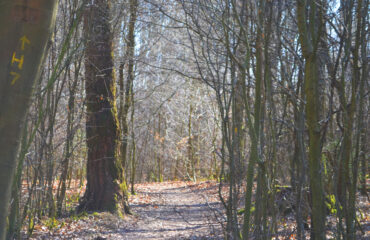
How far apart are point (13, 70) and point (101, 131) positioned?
711 centimetres

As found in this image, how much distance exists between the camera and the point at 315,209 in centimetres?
287

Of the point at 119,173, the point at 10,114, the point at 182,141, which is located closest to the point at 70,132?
the point at 119,173

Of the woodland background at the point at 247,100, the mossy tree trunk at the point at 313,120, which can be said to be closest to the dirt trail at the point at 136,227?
the woodland background at the point at 247,100

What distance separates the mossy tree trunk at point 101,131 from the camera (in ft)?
27.0

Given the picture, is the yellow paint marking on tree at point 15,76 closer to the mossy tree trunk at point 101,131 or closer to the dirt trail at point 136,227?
the dirt trail at point 136,227

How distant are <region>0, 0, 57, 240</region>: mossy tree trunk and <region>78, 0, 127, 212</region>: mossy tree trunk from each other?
6906mm

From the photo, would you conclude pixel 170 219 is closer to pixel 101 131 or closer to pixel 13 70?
pixel 101 131

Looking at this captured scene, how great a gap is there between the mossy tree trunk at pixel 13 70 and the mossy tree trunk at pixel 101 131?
6.91 meters

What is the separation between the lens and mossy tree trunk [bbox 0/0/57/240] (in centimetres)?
136

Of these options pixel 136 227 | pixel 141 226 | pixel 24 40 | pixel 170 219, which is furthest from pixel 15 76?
pixel 170 219

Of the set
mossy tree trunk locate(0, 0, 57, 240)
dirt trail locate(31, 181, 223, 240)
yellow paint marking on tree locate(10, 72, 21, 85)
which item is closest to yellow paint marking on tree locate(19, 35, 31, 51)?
mossy tree trunk locate(0, 0, 57, 240)

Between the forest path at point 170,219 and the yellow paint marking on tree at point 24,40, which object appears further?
the forest path at point 170,219

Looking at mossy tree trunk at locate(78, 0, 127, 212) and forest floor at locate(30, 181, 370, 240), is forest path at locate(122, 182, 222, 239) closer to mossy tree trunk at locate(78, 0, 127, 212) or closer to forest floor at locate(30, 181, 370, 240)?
forest floor at locate(30, 181, 370, 240)

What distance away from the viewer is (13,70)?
4.50ft
